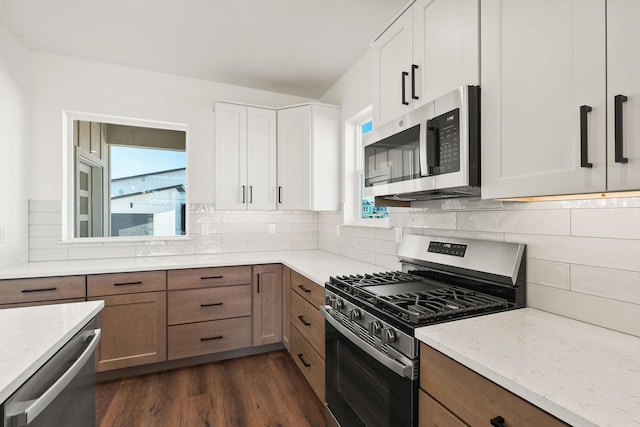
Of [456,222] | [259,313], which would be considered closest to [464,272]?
[456,222]

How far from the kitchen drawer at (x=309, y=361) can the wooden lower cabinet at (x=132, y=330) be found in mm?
1033

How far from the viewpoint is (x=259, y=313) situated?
2783mm

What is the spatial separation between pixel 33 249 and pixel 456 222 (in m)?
3.25

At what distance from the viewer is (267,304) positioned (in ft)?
9.21

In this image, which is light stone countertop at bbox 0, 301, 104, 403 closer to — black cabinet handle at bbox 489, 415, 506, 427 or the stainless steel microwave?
black cabinet handle at bbox 489, 415, 506, 427

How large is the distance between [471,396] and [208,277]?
220 cm

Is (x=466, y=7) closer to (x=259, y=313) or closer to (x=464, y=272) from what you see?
(x=464, y=272)

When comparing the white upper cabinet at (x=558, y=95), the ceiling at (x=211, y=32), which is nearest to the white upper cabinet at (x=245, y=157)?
the ceiling at (x=211, y=32)

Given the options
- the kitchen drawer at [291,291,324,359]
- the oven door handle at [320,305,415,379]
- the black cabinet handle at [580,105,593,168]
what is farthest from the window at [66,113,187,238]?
the black cabinet handle at [580,105,593,168]

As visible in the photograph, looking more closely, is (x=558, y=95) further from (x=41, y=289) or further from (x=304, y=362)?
(x=41, y=289)

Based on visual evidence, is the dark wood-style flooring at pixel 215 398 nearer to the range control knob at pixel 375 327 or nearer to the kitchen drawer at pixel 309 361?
the kitchen drawer at pixel 309 361

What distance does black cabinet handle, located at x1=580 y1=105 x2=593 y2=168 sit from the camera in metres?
0.87

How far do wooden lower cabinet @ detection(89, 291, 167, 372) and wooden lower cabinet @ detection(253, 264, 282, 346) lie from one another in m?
0.72

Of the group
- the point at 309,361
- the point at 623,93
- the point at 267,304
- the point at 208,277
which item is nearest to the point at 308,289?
the point at 309,361
